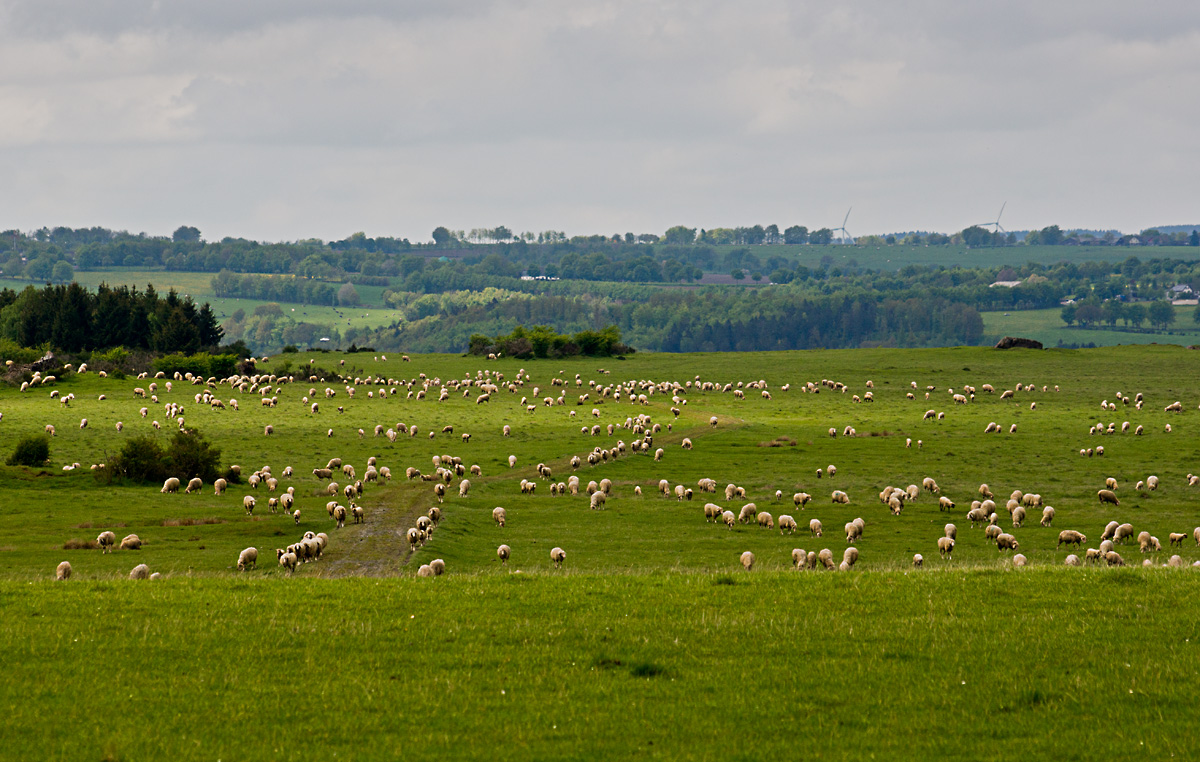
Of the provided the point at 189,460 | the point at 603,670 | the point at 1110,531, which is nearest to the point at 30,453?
the point at 189,460

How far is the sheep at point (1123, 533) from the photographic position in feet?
104

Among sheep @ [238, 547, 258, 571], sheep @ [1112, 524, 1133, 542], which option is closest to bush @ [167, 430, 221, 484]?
sheep @ [238, 547, 258, 571]

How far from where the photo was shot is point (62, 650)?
43.7 feet

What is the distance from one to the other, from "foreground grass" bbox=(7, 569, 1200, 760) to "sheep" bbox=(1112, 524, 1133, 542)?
15.2 meters

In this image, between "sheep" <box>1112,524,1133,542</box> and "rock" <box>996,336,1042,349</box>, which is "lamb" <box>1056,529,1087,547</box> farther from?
"rock" <box>996,336,1042,349</box>

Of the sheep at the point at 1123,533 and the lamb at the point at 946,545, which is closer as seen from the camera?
the lamb at the point at 946,545

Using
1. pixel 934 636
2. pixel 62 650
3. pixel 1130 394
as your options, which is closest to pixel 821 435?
pixel 1130 394

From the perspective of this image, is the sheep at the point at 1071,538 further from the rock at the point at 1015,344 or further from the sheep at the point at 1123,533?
the rock at the point at 1015,344

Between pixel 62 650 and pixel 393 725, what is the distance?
16.3 ft

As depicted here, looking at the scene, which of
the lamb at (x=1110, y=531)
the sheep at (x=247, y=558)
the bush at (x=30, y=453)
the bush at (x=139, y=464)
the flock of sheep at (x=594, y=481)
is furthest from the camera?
the bush at (x=30, y=453)

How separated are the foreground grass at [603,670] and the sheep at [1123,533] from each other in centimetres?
1518

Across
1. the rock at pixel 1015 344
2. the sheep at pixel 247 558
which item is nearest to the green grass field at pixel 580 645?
the sheep at pixel 247 558

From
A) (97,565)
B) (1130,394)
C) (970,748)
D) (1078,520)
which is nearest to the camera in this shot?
(970,748)

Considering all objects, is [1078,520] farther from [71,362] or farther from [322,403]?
[71,362]
